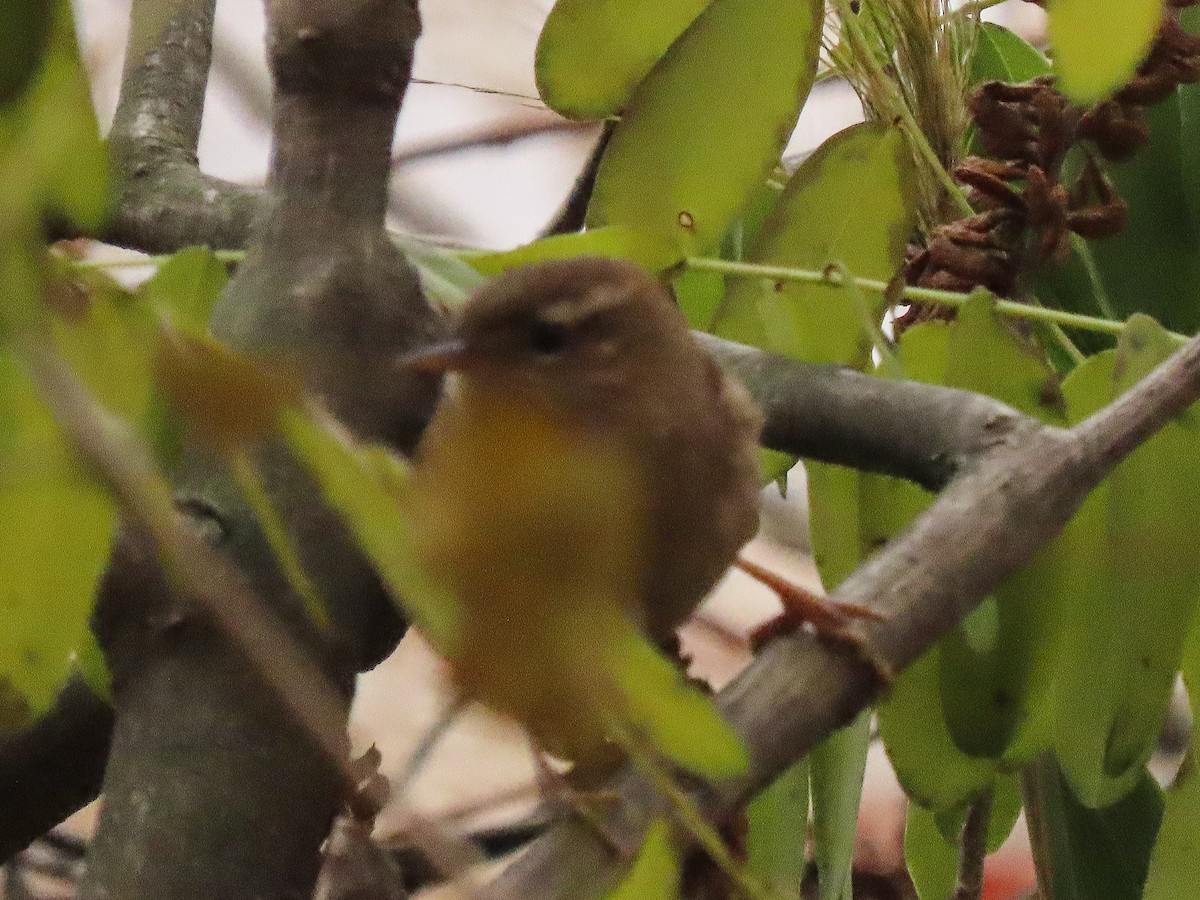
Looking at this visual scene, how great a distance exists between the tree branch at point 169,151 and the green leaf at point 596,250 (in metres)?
0.22

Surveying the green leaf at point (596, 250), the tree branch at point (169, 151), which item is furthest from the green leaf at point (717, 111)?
the tree branch at point (169, 151)

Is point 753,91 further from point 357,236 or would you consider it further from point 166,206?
point 166,206

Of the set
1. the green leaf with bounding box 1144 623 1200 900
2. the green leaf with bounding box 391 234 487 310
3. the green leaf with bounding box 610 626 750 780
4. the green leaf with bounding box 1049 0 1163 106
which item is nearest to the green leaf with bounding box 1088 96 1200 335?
the green leaf with bounding box 1144 623 1200 900

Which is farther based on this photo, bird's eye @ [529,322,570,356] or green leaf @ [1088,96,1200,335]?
green leaf @ [1088,96,1200,335]

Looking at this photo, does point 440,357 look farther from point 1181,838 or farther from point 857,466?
point 1181,838

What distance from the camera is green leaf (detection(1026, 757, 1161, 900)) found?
36.9 inches

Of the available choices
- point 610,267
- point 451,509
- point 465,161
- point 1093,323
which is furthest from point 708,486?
point 465,161

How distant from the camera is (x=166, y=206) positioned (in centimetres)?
95

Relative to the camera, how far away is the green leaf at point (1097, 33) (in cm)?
33

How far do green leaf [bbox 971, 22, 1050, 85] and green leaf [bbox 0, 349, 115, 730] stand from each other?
41.6 inches

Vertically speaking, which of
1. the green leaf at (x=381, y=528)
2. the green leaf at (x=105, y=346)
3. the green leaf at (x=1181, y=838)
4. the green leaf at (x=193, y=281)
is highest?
the green leaf at (x=105, y=346)

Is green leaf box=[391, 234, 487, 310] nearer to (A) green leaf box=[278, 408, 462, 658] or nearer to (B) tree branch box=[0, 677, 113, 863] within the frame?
(B) tree branch box=[0, 677, 113, 863]

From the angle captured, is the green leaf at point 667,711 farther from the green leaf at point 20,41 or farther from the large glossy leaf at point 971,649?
the large glossy leaf at point 971,649

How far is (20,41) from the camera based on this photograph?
0.20 metres
